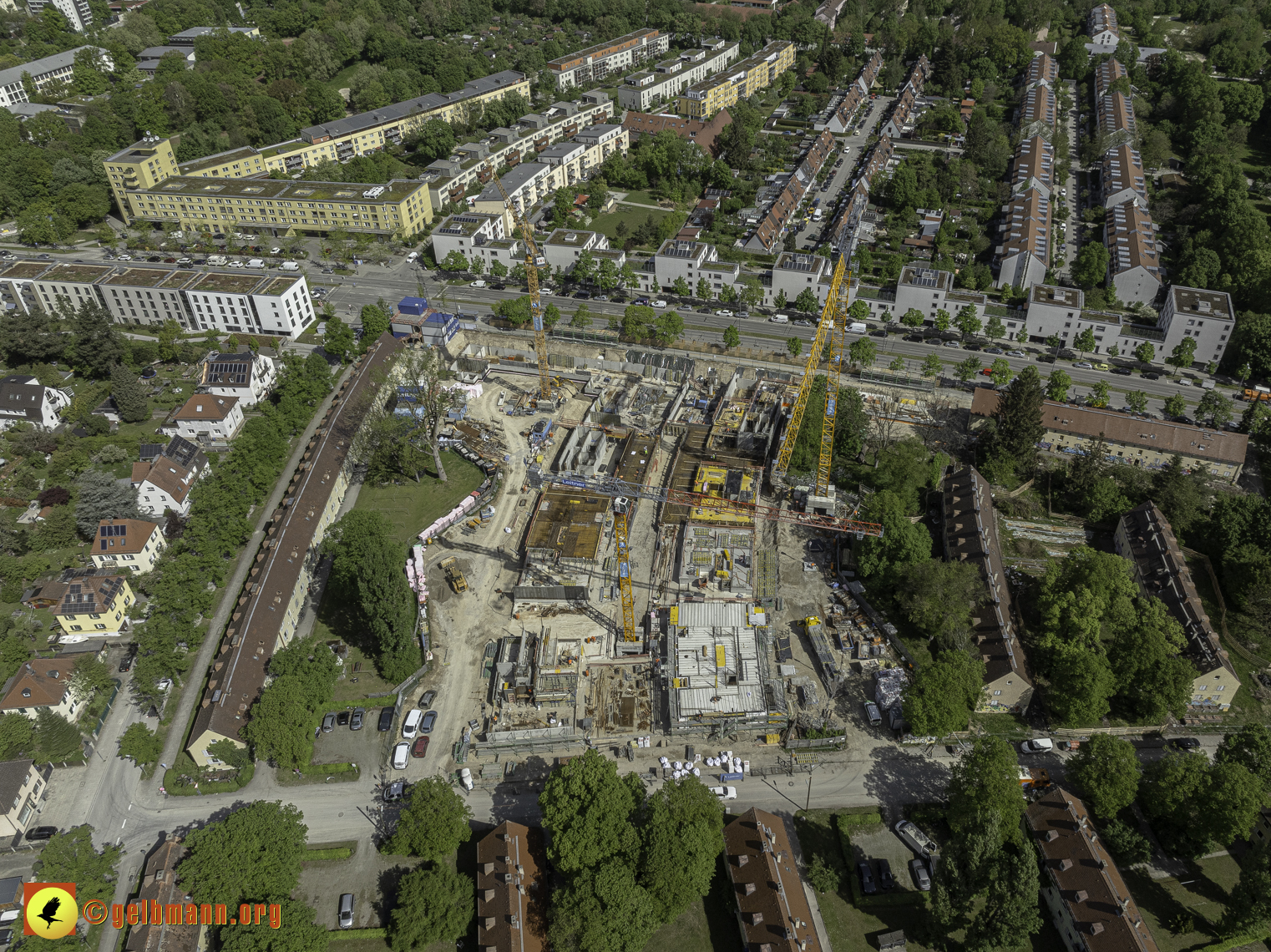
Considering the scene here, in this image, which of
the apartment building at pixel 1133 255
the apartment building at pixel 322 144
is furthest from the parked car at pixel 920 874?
the apartment building at pixel 322 144

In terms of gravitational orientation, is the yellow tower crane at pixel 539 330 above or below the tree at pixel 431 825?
above

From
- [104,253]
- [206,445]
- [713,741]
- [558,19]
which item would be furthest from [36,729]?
[558,19]

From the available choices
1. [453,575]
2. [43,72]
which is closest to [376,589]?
[453,575]

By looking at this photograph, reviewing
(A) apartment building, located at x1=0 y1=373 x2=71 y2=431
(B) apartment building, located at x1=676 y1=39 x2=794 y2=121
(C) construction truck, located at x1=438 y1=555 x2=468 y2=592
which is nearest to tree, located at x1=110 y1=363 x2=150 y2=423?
(A) apartment building, located at x1=0 y1=373 x2=71 y2=431

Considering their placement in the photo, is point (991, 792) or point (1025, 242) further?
point (1025, 242)

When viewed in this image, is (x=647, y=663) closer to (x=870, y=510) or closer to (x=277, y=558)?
(x=870, y=510)

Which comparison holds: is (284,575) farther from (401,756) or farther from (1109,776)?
(1109,776)

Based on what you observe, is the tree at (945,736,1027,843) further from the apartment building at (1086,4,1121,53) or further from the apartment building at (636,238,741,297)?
the apartment building at (1086,4,1121,53)

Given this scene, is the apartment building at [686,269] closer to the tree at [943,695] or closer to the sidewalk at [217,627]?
the sidewalk at [217,627]
